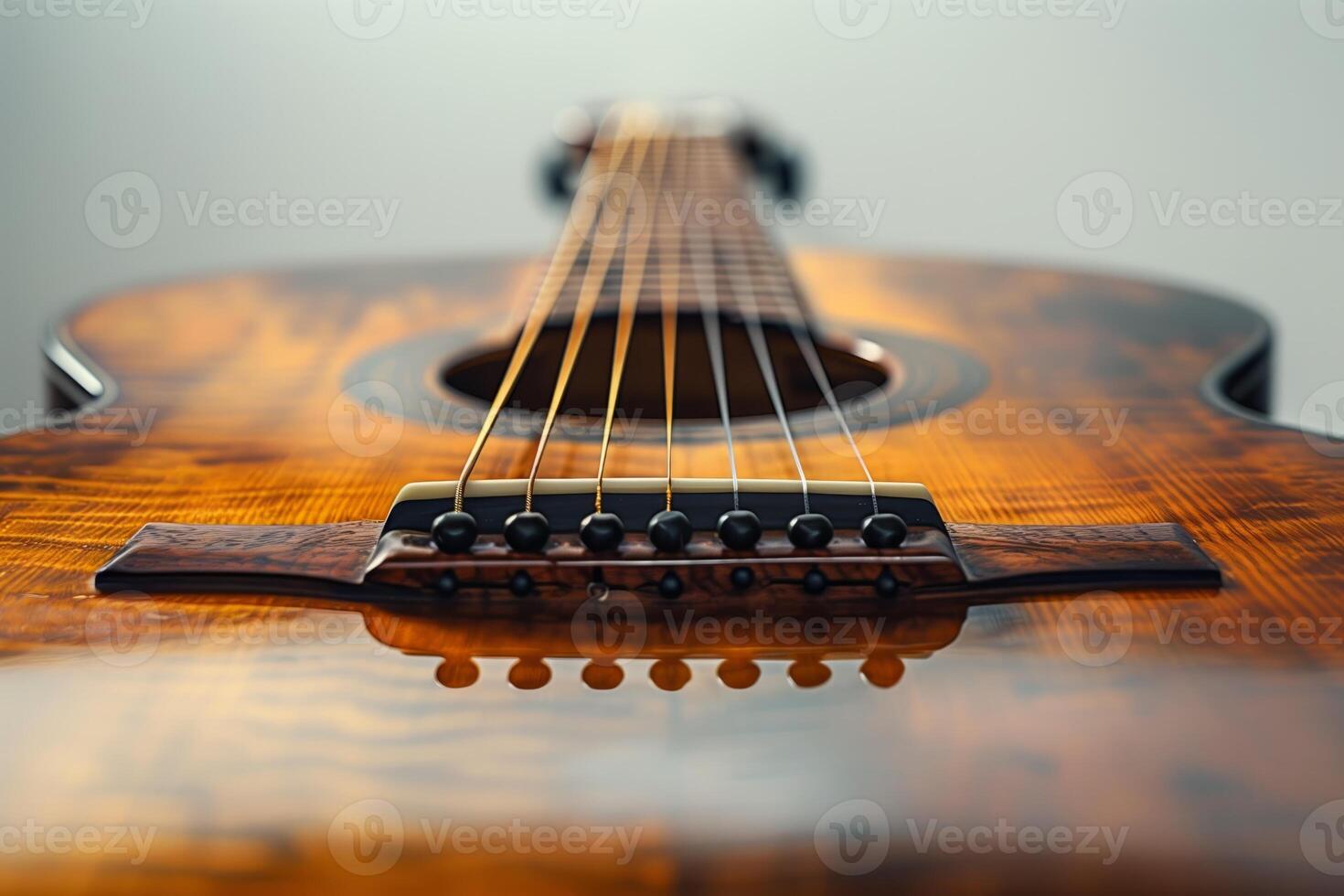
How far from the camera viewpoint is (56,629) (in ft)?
1.32

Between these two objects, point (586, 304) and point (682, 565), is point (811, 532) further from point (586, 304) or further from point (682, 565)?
point (586, 304)

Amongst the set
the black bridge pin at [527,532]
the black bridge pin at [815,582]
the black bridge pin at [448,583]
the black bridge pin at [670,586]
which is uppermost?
the black bridge pin at [527,532]

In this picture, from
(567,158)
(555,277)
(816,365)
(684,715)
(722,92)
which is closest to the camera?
(684,715)

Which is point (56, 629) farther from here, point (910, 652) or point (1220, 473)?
point (1220, 473)

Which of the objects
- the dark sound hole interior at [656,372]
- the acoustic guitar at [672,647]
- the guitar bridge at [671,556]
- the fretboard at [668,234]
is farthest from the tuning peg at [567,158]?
the guitar bridge at [671,556]

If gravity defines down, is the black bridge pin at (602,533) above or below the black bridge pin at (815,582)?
above

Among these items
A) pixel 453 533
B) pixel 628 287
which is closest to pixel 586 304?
pixel 628 287

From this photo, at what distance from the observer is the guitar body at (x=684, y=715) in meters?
0.30

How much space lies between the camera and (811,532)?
1.36 ft

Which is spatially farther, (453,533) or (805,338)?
(805,338)

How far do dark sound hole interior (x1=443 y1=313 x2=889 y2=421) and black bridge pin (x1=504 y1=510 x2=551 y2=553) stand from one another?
0.38 meters

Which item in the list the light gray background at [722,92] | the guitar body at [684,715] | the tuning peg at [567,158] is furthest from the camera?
Result: the light gray background at [722,92]

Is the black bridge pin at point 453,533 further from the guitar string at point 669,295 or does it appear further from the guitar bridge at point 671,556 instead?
the guitar string at point 669,295

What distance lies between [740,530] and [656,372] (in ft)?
1.44
